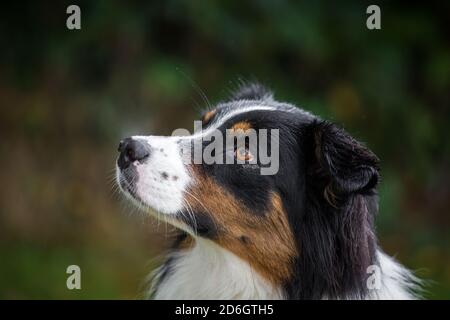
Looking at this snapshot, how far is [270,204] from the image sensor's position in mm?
4344

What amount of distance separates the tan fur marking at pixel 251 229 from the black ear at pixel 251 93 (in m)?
1.16

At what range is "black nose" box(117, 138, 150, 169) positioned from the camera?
424 centimetres

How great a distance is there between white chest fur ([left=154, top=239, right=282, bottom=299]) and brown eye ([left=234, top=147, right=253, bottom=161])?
53 cm

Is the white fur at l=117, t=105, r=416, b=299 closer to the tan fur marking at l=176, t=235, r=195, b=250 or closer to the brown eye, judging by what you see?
the tan fur marking at l=176, t=235, r=195, b=250

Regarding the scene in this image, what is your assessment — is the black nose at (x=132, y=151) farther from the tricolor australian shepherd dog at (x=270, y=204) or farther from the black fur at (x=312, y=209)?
the black fur at (x=312, y=209)

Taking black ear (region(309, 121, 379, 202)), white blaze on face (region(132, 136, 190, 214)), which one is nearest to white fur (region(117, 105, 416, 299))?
white blaze on face (region(132, 136, 190, 214))

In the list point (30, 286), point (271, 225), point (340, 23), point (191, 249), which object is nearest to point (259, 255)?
point (271, 225)

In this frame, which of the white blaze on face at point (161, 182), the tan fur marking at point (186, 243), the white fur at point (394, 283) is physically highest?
the white blaze on face at point (161, 182)

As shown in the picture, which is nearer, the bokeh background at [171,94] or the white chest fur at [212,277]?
the white chest fur at [212,277]

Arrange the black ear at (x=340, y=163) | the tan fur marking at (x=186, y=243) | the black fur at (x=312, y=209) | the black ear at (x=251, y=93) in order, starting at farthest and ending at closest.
Result: the black ear at (x=251, y=93)
the tan fur marking at (x=186, y=243)
the black fur at (x=312, y=209)
the black ear at (x=340, y=163)

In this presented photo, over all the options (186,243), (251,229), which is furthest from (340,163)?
(186,243)

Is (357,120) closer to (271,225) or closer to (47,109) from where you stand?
(47,109)

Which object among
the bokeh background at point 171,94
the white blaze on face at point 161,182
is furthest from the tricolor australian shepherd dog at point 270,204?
the bokeh background at point 171,94

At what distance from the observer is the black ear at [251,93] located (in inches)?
210
